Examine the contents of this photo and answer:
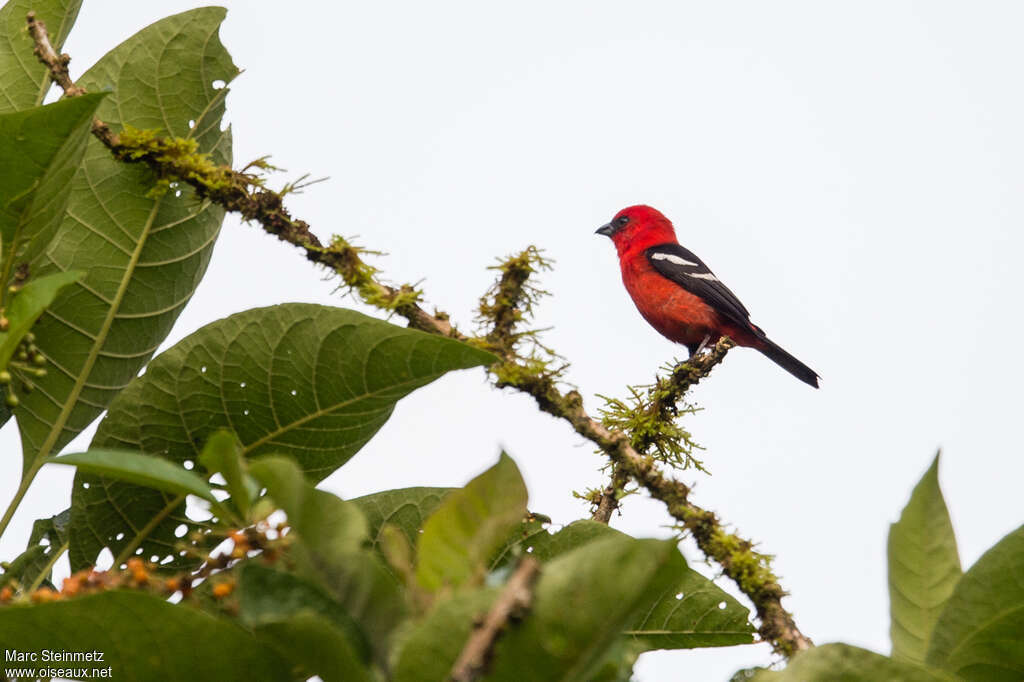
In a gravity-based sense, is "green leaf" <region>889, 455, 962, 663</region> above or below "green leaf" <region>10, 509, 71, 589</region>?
below

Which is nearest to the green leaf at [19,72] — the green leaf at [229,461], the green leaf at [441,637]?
the green leaf at [229,461]

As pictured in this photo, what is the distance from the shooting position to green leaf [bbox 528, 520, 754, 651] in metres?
2.12

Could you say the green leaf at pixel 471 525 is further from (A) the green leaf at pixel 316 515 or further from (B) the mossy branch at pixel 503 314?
(B) the mossy branch at pixel 503 314

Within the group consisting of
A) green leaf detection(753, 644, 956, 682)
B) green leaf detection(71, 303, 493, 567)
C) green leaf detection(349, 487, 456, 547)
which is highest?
green leaf detection(71, 303, 493, 567)

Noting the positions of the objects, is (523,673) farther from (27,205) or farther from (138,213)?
(138,213)

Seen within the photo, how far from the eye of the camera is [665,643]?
2.18 metres

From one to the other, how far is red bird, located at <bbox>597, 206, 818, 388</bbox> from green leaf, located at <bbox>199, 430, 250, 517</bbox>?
632cm

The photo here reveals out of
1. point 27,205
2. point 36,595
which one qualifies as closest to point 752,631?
point 36,595

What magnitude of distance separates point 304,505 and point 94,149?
Result: 5.48 ft

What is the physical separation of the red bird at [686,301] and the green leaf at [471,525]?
20.6ft

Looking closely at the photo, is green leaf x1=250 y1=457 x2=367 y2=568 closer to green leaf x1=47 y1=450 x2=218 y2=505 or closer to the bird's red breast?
green leaf x1=47 y1=450 x2=218 y2=505

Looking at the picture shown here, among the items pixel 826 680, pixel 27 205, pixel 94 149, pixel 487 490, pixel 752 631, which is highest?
pixel 94 149

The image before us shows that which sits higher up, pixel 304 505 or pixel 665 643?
pixel 304 505

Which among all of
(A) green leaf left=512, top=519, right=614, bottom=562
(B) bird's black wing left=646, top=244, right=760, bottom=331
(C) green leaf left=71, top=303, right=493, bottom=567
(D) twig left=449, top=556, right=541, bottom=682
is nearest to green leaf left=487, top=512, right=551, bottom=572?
(A) green leaf left=512, top=519, right=614, bottom=562
